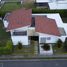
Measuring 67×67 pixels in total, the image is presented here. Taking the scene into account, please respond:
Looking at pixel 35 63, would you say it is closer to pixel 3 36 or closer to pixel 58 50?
pixel 58 50

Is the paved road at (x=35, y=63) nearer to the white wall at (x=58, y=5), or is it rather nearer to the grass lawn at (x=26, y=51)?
the grass lawn at (x=26, y=51)

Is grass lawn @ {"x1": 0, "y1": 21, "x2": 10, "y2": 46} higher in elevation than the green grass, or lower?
lower

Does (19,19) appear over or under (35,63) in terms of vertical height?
over

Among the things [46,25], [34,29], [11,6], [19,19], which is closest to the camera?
[34,29]

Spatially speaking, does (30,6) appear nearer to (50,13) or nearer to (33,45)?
(50,13)

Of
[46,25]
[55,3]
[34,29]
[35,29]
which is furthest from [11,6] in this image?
[35,29]

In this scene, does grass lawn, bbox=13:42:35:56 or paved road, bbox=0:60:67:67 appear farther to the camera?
grass lawn, bbox=13:42:35:56

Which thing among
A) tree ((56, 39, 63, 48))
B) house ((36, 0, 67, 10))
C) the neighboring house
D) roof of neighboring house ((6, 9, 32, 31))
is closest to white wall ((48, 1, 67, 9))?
house ((36, 0, 67, 10))

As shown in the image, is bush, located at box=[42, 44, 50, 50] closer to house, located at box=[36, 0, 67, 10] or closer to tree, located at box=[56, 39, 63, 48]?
tree, located at box=[56, 39, 63, 48]

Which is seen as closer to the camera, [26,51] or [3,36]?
[26,51]
